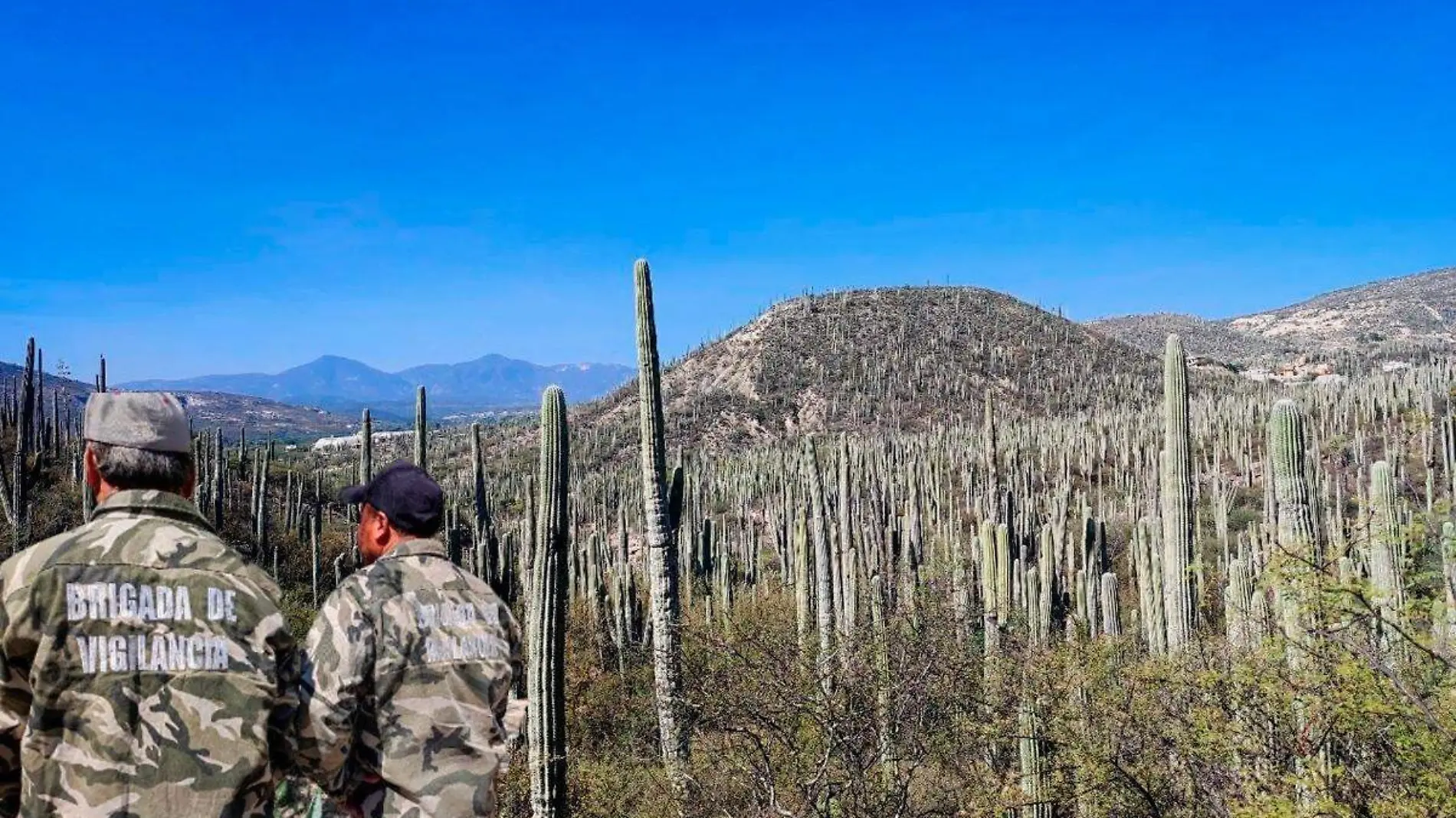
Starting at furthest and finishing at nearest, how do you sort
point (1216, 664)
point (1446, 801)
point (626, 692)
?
point (626, 692) < point (1216, 664) < point (1446, 801)

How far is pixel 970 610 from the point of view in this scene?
18859mm

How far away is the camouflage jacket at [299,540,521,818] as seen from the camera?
2.34 m

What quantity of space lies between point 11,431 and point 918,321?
56.3 m

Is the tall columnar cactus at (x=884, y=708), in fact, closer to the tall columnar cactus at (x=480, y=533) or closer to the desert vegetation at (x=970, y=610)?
the desert vegetation at (x=970, y=610)

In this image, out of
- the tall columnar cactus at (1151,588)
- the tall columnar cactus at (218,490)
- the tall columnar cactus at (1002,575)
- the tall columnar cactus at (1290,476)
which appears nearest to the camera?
the tall columnar cactus at (1290,476)

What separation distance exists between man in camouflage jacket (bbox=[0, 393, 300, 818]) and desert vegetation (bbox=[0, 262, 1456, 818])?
7146 millimetres

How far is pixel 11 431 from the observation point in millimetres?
27359

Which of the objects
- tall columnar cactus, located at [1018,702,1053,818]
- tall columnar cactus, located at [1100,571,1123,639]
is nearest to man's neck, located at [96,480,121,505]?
tall columnar cactus, located at [1018,702,1053,818]

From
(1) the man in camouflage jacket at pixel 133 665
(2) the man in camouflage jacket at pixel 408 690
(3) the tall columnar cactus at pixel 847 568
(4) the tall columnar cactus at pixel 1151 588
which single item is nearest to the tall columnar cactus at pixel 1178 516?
(4) the tall columnar cactus at pixel 1151 588

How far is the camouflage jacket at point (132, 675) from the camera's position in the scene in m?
1.98

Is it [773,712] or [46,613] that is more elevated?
[46,613]

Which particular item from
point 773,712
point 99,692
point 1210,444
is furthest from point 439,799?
point 1210,444

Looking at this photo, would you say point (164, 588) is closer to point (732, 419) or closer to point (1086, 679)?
point (1086, 679)

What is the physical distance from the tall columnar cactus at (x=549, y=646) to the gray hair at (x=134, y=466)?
23.9 feet
